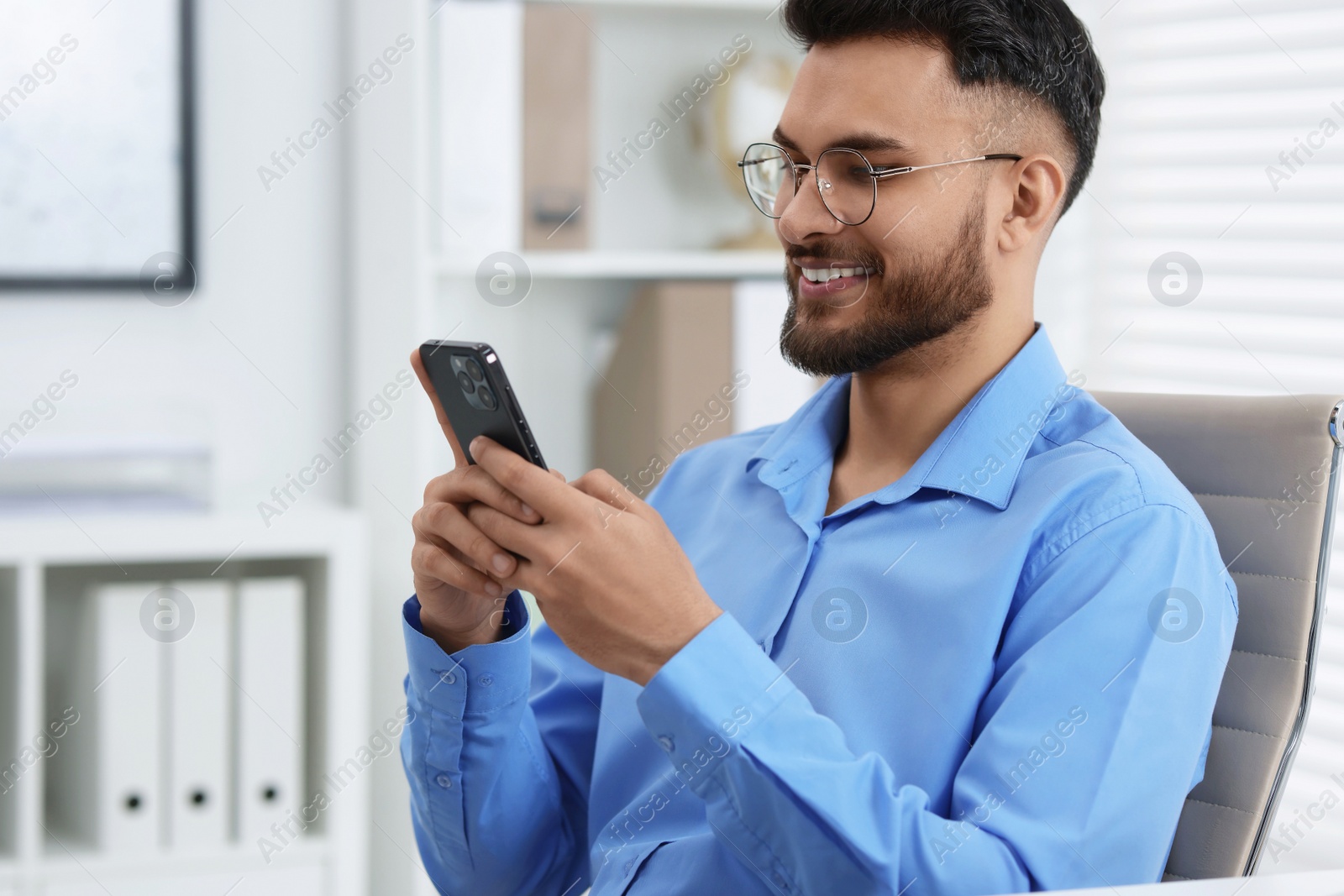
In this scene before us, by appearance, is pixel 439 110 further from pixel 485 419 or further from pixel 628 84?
pixel 485 419

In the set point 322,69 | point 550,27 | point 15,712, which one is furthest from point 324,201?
point 15,712

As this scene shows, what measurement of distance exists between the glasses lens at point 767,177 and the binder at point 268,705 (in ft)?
3.08

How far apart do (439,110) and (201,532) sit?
0.73 m

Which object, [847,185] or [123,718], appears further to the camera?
[123,718]

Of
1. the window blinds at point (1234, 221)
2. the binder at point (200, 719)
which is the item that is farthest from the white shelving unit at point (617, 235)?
the window blinds at point (1234, 221)

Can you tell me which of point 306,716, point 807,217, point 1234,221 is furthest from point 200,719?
point 1234,221

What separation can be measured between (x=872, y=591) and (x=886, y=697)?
3.6 inches

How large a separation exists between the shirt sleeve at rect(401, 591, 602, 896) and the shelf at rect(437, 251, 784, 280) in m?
0.87

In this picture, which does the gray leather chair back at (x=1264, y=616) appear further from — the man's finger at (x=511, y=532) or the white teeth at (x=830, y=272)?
the man's finger at (x=511, y=532)

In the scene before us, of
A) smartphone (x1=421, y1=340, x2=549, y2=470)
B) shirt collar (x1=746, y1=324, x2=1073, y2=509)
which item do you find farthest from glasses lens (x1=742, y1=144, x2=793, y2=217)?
smartphone (x1=421, y1=340, x2=549, y2=470)

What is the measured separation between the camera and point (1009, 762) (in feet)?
2.61

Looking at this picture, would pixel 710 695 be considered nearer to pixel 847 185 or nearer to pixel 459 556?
pixel 459 556

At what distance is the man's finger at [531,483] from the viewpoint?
2.67 ft

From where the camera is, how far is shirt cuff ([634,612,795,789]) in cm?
79
